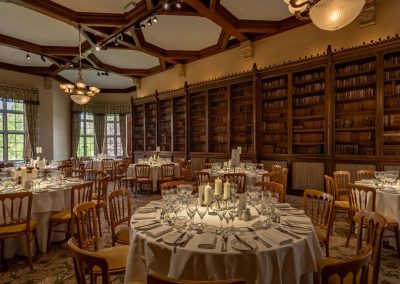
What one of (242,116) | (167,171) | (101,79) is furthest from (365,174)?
(101,79)

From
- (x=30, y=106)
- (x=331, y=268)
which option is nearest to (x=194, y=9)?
(x=331, y=268)

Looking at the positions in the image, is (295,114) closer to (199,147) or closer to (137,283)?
(199,147)

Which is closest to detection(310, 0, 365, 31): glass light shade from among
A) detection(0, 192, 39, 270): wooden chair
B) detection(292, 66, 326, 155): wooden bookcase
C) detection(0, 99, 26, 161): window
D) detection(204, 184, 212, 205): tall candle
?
detection(204, 184, 212, 205): tall candle

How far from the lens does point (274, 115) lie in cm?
723

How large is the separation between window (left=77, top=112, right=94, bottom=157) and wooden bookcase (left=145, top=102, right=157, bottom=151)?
3325mm

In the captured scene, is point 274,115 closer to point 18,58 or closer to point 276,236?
point 276,236

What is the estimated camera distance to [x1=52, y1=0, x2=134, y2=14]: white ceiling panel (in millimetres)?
5352

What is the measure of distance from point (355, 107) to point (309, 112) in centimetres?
102

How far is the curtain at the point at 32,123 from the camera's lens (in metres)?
9.67

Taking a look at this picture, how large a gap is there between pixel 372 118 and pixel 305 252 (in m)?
5.05

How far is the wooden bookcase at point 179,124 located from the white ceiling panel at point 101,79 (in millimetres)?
3133

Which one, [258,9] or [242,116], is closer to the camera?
[258,9]

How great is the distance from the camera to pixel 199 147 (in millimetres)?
9211

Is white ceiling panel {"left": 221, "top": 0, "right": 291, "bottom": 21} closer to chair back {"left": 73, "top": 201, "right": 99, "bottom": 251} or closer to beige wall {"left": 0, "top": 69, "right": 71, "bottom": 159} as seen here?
chair back {"left": 73, "top": 201, "right": 99, "bottom": 251}
